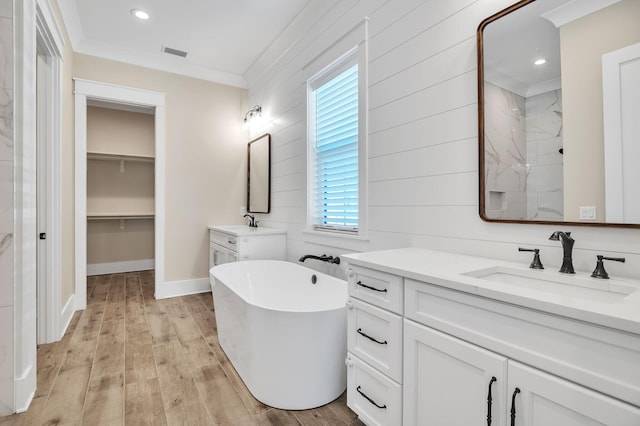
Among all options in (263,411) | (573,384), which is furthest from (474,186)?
(263,411)

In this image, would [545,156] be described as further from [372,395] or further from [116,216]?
[116,216]

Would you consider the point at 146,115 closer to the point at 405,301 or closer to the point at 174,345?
the point at 174,345

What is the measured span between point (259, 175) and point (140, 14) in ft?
6.45

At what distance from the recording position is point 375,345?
4.64ft

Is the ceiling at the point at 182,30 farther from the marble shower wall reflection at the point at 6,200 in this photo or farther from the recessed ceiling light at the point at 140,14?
the marble shower wall reflection at the point at 6,200

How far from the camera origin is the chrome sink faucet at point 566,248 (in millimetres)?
1200

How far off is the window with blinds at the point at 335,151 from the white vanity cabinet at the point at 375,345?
1.10 metres

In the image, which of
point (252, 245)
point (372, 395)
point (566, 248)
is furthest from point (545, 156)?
point (252, 245)

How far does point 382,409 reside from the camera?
4.51ft

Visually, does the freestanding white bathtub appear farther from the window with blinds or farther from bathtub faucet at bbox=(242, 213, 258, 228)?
bathtub faucet at bbox=(242, 213, 258, 228)

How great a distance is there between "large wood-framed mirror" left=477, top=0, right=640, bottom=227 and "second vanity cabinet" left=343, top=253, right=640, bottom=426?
0.61 meters

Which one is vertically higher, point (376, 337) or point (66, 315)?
point (376, 337)

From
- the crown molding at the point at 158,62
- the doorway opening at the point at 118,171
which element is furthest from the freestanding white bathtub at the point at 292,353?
the crown molding at the point at 158,62

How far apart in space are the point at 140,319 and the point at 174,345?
0.83m
